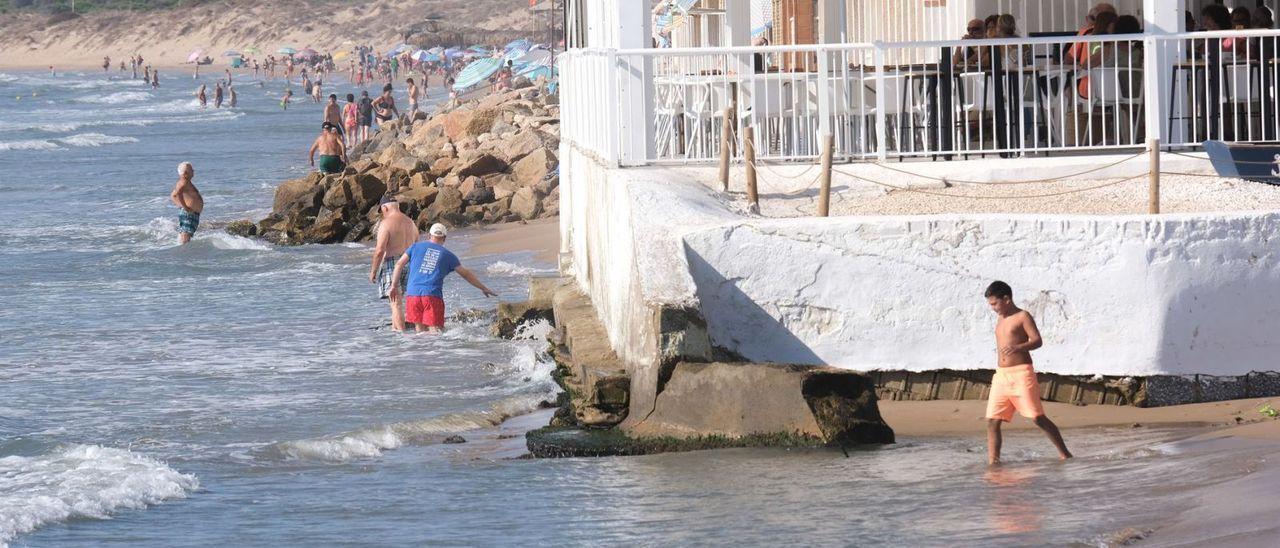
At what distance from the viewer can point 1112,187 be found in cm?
1170

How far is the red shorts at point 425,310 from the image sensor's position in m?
14.5

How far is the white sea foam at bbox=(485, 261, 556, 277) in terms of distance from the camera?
1900 centimetres

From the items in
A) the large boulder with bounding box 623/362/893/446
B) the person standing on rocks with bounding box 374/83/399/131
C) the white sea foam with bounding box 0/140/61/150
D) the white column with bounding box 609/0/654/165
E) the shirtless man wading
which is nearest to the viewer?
the large boulder with bounding box 623/362/893/446

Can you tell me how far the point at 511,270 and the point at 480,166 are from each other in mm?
7730

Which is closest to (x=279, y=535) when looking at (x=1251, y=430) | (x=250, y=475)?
(x=250, y=475)

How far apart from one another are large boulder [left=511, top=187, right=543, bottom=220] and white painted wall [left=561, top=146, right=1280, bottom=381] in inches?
547

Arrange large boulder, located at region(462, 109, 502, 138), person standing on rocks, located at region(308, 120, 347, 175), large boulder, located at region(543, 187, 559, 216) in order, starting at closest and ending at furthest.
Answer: large boulder, located at region(543, 187, 559, 216)
person standing on rocks, located at region(308, 120, 347, 175)
large boulder, located at region(462, 109, 502, 138)

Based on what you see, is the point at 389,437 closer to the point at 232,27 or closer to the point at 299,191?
the point at 299,191

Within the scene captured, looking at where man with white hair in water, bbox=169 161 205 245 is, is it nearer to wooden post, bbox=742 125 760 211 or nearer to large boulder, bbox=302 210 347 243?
large boulder, bbox=302 210 347 243

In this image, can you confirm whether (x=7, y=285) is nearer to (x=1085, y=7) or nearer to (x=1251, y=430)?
(x=1085, y=7)

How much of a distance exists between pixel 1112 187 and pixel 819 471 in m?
4.15

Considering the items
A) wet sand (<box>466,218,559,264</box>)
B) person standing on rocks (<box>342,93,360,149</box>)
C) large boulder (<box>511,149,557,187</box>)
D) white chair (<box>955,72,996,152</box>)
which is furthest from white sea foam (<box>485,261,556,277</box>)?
person standing on rocks (<box>342,93,360,149</box>)

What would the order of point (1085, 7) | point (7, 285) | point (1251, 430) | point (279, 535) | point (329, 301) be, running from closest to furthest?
point (279, 535), point (1251, 430), point (1085, 7), point (329, 301), point (7, 285)

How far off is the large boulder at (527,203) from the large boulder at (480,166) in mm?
2498
